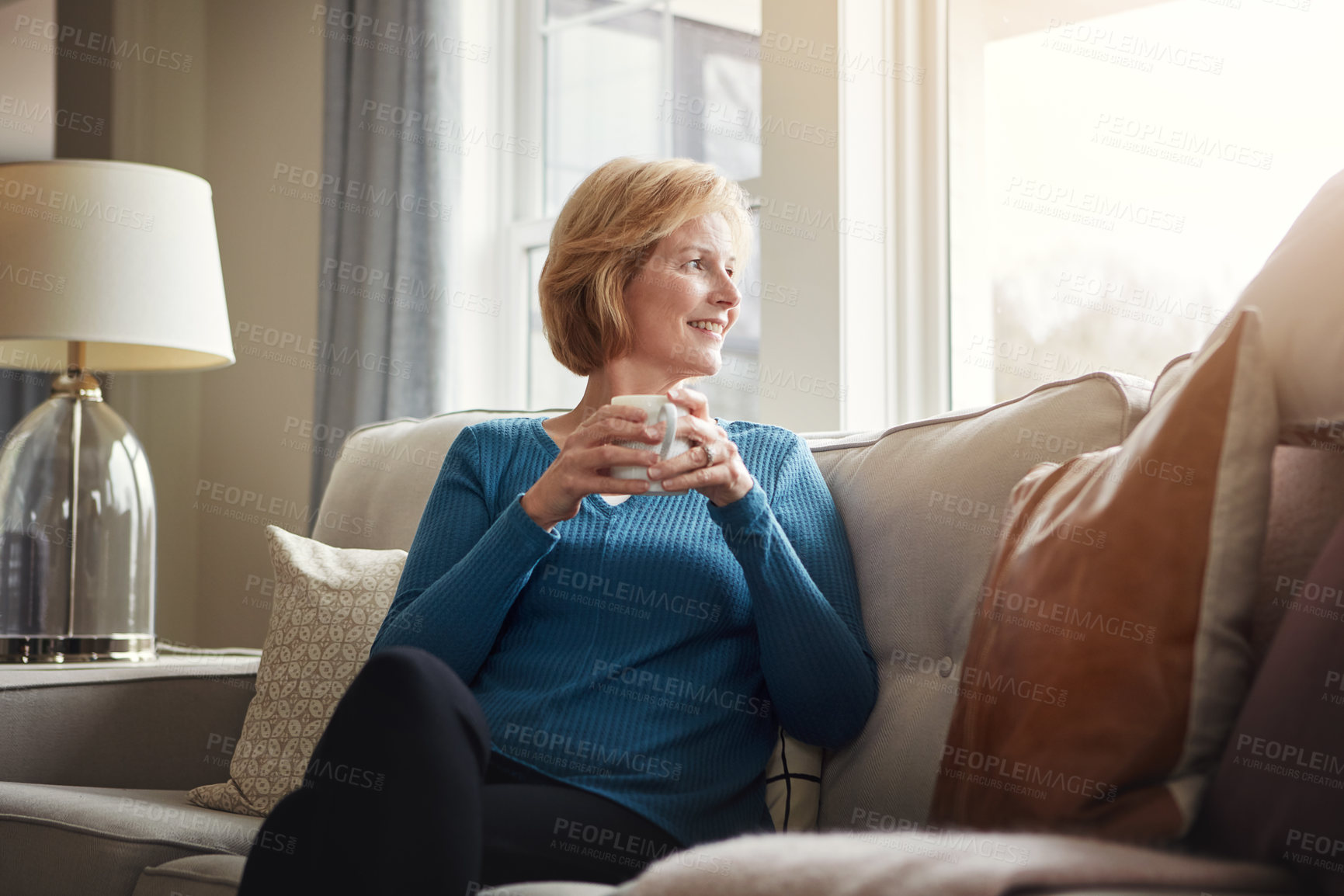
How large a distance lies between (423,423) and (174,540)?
5.83ft

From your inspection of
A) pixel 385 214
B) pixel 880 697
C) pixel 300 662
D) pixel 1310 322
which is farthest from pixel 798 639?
pixel 385 214

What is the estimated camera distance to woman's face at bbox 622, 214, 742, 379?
163 centimetres

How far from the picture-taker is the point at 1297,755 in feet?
2.35

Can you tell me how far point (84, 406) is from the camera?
2344 mm

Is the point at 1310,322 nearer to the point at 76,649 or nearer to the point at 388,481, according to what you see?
the point at 388,481

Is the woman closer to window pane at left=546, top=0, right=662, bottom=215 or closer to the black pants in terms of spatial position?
the black pants

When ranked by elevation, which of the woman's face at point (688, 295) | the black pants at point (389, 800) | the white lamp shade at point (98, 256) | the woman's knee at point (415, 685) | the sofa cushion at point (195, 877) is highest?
the white lamp shade at point (98, 256)

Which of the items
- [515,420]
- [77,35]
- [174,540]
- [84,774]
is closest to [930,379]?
[515,420]

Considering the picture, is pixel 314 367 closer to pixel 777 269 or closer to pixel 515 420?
pixel 777 269

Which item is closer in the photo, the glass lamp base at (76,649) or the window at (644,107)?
the glass lamp base at (76,649)

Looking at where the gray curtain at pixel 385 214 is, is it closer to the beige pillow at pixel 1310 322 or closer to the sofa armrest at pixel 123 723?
the sofa armrest at pixel 123 723

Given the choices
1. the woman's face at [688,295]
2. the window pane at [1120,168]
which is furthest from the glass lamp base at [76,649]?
the window pane at [1120,168]

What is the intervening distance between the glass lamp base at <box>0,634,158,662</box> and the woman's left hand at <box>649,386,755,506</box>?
1.45 m

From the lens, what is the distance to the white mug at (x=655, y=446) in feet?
4.02
